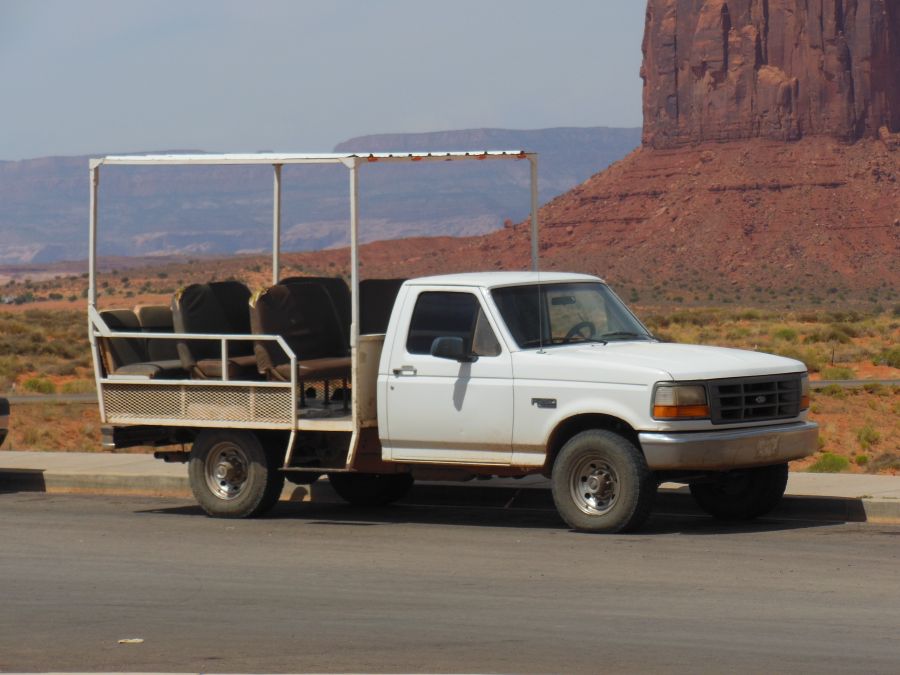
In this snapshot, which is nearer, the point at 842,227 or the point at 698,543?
the point at 698,543

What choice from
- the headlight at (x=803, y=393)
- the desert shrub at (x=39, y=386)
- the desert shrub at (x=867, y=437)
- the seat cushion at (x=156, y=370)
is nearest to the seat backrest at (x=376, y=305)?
the seat cushion at (x=156, y=370)

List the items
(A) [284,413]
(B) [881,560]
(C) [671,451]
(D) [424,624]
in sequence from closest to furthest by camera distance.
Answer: (D) [424,624]
(B) [881,560]
(C) [671,451]
(A) [284,413]

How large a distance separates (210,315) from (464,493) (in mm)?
2701

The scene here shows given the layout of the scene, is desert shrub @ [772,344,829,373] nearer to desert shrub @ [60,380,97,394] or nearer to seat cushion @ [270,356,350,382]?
desert shrub @ [60,380,97,394]

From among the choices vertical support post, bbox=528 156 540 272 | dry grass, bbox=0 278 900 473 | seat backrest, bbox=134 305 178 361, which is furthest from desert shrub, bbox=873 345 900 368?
seat backrest, bbox=134 305 178 361

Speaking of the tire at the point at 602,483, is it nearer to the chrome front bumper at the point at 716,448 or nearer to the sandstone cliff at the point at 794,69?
the chrome front bumper at the point at 716,448

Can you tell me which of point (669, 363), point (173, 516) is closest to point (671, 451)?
point (669, 363)

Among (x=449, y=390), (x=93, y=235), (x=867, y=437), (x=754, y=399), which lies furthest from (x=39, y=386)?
(x=754, y=399)

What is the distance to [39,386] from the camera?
40281mm

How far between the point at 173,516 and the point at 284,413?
1602 mm

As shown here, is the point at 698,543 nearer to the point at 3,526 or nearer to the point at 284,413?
the point at 284,413

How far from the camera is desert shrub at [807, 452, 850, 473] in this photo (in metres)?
23.2

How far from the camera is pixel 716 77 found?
12750 centimetres

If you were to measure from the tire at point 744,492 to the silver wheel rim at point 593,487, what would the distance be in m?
1.05
